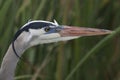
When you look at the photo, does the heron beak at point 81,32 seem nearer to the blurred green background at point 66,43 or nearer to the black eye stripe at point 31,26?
the black eye stripe at point 31,26

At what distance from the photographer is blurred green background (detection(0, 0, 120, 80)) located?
161 cm

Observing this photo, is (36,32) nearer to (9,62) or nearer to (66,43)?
(9,62)

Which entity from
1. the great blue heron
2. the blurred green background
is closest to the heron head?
the great blue heron

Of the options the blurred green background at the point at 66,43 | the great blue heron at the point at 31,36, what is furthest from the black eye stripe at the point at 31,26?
the blurred green background at the point at 66,43

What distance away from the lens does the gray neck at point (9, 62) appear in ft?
3.87

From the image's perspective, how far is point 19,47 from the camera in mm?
1177

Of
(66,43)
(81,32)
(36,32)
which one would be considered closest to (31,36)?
(36,32)

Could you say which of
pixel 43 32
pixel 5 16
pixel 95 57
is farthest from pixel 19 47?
pixel 95 57

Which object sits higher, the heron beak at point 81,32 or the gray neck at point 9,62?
the heron beak at point 81,32

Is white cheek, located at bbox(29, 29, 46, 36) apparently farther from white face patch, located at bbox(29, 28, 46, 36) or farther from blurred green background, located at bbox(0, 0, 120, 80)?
blurred green background, located at bbox(0, 0, 120, 80)

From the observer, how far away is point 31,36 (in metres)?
1.19

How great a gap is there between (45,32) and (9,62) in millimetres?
126

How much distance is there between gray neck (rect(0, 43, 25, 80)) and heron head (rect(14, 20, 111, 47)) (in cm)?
3

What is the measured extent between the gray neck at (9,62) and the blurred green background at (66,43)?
1.26ft
